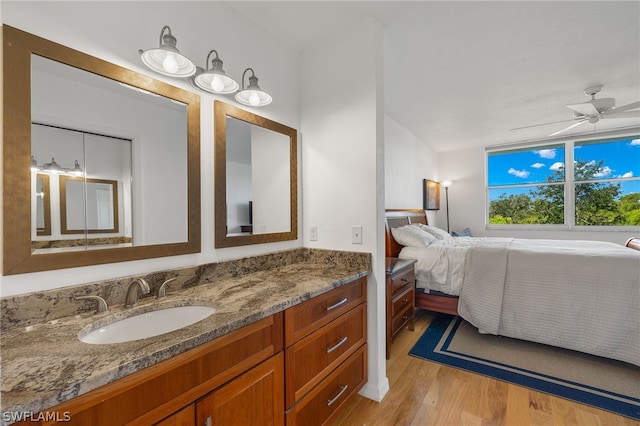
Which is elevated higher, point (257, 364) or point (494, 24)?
point (494, 24)

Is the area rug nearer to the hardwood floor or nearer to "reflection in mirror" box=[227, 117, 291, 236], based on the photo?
the hardwood floor

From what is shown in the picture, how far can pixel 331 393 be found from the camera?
4.86 feet

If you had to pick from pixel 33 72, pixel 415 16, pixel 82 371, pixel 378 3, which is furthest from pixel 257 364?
pixel 415 16

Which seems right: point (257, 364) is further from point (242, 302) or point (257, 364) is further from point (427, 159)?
point (427, 159)

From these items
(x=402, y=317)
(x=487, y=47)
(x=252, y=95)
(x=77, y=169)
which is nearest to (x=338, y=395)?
(x=402, y=317)

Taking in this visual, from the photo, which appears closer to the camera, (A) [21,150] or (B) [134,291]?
(A) [21,150]

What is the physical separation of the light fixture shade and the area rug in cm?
263

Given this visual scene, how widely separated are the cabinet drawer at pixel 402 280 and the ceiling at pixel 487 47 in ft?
6.01

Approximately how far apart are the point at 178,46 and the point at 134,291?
3.88 ft

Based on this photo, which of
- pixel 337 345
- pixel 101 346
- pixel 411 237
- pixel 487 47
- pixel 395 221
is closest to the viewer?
pixel 101 346

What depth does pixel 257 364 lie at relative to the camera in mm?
1058

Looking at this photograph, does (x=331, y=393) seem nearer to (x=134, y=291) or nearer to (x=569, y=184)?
(x=134, y=291)

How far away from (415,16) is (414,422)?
8.19 ft

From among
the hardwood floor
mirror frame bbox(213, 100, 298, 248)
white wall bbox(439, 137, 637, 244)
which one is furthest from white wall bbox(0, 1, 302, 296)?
white wall bbox(439, 137, 637, 244)
